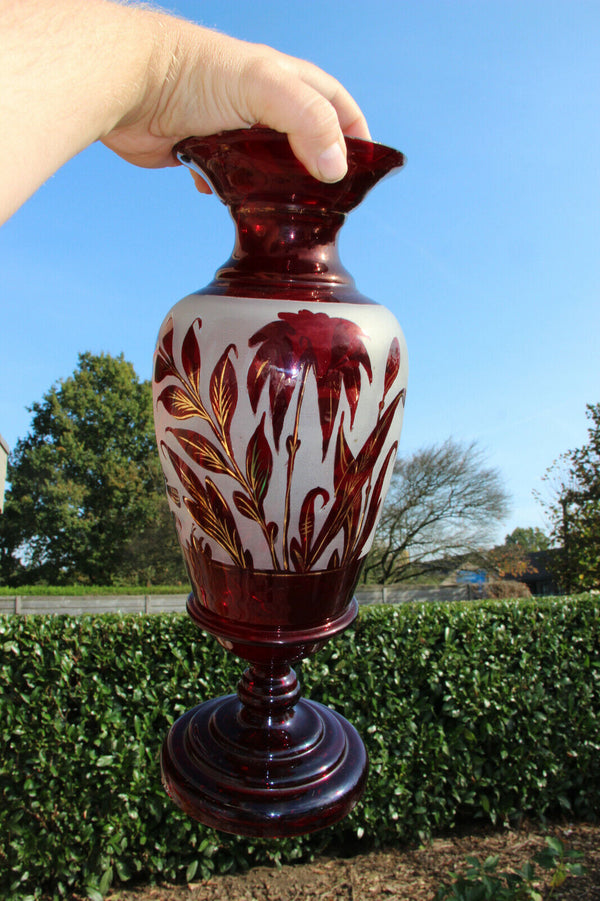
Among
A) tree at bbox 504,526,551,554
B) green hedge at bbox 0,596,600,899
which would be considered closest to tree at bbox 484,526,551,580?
tree at bbox 504,526,551,554

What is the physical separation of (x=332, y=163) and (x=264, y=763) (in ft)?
3.35

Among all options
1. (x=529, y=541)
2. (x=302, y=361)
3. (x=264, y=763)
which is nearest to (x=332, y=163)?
(x=302, y=361)

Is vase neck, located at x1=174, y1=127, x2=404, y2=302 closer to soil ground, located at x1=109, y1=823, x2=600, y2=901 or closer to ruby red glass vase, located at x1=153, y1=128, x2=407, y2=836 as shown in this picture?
ruby red glass vase, located at x1=153, y1=128, x2=407, y2=836

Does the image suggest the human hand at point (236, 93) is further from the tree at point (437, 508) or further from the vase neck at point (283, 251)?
the tree at point (437, 508)

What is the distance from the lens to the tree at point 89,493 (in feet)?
79.5

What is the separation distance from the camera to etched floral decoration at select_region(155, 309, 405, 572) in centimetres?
105

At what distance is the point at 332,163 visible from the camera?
1.03m

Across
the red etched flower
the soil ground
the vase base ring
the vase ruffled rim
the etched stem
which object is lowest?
the soil ground

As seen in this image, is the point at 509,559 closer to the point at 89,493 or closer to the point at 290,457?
the point at 89,493

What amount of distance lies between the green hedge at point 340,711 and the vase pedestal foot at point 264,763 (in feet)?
10.9

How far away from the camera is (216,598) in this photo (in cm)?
122

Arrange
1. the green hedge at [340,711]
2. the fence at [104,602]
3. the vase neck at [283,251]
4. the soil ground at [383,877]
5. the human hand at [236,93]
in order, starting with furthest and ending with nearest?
the fence at [104,602], the soil ground at [383,877], the green hedge at [340,711], the vase neck at [283,251], the human hand at [236,93]

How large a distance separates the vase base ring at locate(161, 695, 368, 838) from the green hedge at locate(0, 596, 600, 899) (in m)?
3.33

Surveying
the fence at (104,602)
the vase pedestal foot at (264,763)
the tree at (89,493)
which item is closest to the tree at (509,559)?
the fence at (104,602)
